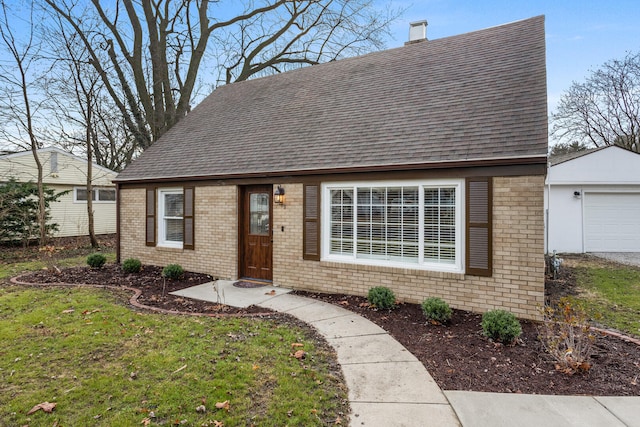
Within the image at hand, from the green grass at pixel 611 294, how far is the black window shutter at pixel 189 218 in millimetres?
8105

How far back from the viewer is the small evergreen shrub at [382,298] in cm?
589

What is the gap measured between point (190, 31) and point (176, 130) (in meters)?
9.45

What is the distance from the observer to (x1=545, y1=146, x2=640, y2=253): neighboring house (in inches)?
515

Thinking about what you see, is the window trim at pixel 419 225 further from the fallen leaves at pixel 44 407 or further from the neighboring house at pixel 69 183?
the neighboring house at pixel 69 183

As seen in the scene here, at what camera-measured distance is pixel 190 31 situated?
18.0 m

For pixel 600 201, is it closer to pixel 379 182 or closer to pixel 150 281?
pixel 379 182

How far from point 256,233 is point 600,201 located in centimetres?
1323

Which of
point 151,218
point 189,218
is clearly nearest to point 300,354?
point 189,218

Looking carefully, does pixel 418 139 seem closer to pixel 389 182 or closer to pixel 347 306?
pixel 389 182

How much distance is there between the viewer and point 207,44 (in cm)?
1816

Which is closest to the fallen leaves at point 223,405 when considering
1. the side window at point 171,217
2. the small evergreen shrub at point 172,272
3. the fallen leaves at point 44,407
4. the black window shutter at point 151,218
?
the fallen leaves at point 44,407

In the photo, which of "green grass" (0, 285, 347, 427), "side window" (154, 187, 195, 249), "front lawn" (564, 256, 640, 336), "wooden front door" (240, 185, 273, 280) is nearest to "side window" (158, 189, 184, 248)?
"side window" (154, 187, 195, 249)

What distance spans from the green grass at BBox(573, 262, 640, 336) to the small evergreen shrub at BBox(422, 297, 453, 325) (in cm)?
163

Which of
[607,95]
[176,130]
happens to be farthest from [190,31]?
[607,95]
